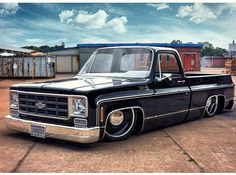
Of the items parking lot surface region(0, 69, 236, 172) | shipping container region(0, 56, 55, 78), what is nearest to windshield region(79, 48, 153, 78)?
parking lot surface region(0, 69, 236, 172)

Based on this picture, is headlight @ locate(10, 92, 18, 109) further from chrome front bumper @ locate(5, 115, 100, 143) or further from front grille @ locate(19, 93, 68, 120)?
chrome front bumper @ locate(5, 115, 100, 143)

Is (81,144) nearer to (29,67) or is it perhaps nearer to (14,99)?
(14,99)

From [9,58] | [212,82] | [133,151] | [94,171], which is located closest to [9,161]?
[94,171]

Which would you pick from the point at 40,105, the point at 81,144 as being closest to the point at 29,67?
the point at 40,105

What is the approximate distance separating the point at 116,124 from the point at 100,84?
2.30ft

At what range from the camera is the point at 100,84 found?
5.44 m

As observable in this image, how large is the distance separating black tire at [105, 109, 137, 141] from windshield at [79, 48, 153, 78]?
2.75ft

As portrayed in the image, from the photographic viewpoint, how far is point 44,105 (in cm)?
534

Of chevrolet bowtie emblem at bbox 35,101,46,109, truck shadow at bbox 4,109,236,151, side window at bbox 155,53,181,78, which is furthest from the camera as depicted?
side window at bbox 155,53,181,78

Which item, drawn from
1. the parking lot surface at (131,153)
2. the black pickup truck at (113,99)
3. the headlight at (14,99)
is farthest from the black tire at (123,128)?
the headlight at (14,99)

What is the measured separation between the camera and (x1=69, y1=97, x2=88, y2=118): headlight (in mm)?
4922

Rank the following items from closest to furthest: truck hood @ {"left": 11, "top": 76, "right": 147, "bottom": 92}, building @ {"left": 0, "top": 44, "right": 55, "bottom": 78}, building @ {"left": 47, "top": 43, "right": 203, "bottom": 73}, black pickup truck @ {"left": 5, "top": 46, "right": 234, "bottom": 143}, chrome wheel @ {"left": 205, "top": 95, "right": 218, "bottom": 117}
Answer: black pickup truck @ {"left": 5, "top": 46, "right": 234, "bottom": 143}
truck hood @ {"left": 11, "top": 76, "right": 147, "bottom": 92}
chrome wheel @ {"left": 205, "top": 95, "right": 218, "bottom": 117}
building @ {"left": 0, "top": 44, "right": 55, "bottom": 78}
building @ {"left": 47, "top": 43, "right": 203, "bottom": 73}

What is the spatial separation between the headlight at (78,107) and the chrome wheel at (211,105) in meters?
3.95

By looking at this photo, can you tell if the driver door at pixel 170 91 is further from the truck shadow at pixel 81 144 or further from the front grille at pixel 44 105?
the front grille at pixel 44 105
